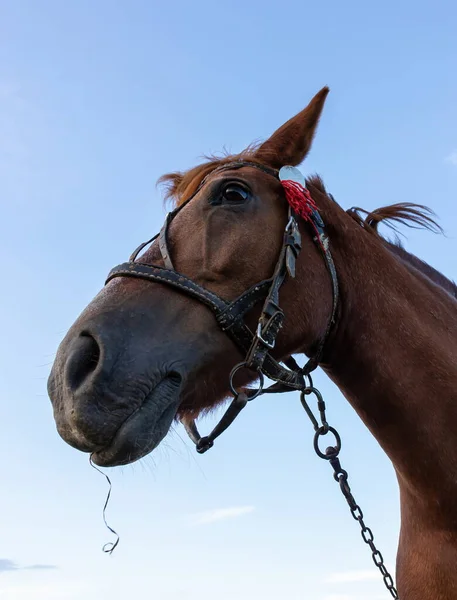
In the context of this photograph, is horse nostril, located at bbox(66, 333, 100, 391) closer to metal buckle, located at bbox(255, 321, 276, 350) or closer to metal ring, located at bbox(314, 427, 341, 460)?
metal buckle, located at bbox(255, 321, 276, 350)

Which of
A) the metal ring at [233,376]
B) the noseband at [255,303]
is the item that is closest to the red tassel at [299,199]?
the noseband at [255,303]

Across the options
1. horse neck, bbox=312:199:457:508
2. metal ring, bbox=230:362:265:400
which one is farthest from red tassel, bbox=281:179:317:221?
metal ring, bbox=230:362:265:400

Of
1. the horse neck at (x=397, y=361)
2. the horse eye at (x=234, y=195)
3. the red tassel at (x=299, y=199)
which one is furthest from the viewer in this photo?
the red tassel at (x=299, y=199)

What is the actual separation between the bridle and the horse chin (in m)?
0.39

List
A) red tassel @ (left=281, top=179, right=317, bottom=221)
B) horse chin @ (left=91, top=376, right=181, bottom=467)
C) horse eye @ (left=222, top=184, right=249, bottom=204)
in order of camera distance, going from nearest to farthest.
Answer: horse chin @ (left=91, top=376, right=181, bottom=467), horse eye @ (left=222, top=184, right=249, bottom=204), red tassel @ (left=281, top=179, right=317, bottom=221)

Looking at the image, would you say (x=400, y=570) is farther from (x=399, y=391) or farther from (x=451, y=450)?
(x=399, y=391)

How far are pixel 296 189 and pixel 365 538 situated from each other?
2257mm

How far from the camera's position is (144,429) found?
3094mm

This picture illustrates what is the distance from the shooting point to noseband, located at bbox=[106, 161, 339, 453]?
3.44m

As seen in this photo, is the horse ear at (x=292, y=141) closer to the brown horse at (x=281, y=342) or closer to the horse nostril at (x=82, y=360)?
the brown horse at (x=281, y=342)

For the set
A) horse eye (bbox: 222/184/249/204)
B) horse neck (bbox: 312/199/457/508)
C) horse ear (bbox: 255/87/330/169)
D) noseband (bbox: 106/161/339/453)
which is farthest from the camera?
horse ear (bbox: 255/87/330/169)

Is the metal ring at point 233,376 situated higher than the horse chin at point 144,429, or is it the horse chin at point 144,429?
the metal ring at point 233,376

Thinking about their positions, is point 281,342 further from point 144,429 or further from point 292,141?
point 292,141

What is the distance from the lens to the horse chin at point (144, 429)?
3029 millimetres
